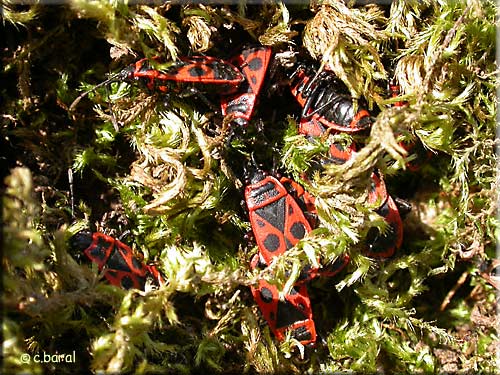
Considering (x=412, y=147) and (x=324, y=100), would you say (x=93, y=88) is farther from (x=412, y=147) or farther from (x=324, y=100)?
(x=412, y=147)

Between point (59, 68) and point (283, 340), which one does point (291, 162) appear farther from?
point (59, 68)

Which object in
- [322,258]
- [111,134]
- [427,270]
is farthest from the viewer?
[427,270]

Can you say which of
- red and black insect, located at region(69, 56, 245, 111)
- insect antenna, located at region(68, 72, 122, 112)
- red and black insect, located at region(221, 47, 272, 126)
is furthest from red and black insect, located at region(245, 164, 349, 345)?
insect antenna, located at region(68, 72, 122, 112)

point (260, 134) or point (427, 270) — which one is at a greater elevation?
point (260, 134)

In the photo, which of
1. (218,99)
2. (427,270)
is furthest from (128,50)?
(427,270)

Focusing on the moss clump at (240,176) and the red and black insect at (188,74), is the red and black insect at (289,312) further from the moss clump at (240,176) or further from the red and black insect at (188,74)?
the red and black insect at (188,74)
